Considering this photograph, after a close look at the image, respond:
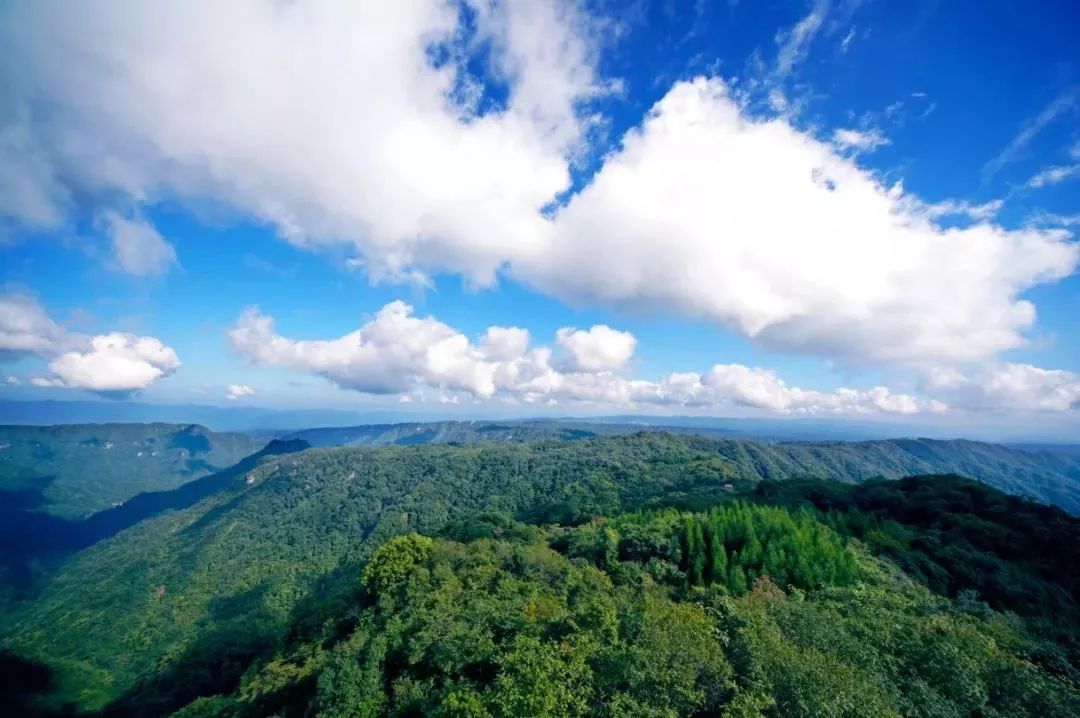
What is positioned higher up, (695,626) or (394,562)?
(695,626)

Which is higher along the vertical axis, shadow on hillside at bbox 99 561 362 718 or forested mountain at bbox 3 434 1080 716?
forested mountain at bbox 3 434 1080 716

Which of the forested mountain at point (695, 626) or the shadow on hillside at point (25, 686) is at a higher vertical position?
the forested mountain at point (695, 626)

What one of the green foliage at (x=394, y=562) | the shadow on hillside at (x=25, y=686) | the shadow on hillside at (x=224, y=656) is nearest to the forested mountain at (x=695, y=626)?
the green foliage at (x=394, y=562)

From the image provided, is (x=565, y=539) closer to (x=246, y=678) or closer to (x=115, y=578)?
(x=246, y=678)

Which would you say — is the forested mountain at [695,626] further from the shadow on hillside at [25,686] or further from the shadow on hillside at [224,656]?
the shadow on hillside at [25,686]

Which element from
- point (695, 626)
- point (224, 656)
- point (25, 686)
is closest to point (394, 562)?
point (695, 626)

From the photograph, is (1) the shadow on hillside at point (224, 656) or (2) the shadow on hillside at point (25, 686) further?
(2) the shadow on hillside at point (25, 686)

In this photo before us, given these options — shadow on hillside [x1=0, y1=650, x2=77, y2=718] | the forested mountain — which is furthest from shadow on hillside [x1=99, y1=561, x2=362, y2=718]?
shadow on hillside [x1=0, y1=650, x2=77, y2=718]

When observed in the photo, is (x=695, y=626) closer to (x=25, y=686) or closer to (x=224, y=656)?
(x=224, y=656)

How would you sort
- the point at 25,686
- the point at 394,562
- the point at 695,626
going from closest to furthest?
the point at 695,626 → the point at 394,562 → the point at 25,686

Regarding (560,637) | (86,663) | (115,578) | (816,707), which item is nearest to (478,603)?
(560,637)

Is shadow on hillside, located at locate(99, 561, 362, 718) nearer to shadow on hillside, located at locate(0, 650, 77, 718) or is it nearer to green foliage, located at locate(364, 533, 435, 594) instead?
green foliage, located at locate(364, 533, 435, 594)

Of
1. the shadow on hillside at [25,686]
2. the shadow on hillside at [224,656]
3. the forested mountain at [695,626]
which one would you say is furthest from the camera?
the shadow on hillside at [25,686]

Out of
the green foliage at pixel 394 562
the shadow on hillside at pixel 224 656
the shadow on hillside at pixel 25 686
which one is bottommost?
the shadow on hillside at pixel 25 686
